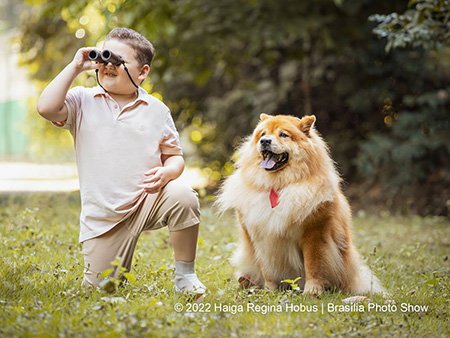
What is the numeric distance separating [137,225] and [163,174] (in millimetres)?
337

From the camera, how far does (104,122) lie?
356 centimetres

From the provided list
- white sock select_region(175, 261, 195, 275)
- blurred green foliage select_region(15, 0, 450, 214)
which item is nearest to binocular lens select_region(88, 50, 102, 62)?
white sock select_region(175, 261, 195, 275)

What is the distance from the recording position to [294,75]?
10.8 m

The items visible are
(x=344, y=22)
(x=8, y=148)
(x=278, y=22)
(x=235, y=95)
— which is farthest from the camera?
(x=8, y=148)

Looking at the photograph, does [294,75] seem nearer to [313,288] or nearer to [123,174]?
[313,288]

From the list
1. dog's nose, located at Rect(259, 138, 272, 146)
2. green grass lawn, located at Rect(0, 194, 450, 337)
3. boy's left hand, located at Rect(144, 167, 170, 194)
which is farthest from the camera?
dog's nose, located at Rect(259, 138, 272, 146)

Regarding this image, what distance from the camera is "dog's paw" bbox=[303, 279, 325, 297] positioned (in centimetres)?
377

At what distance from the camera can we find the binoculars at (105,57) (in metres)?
3.39

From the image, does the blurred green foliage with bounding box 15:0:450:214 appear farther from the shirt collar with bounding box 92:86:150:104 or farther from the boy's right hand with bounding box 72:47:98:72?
the boy's right hand with bounding box 72:47:98:72

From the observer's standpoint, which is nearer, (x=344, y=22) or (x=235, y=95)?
(x=344, y=22)

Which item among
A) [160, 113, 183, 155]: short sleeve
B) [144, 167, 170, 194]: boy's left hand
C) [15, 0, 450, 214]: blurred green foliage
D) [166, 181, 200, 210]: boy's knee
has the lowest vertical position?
[15, 0, 450, 214]: blurred green foliage

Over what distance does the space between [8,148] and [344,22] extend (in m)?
19.3

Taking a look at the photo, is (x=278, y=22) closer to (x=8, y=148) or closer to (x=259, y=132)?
(x=259, y=132)

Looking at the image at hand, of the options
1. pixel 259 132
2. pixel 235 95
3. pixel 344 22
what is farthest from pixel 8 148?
pixel 259 132
